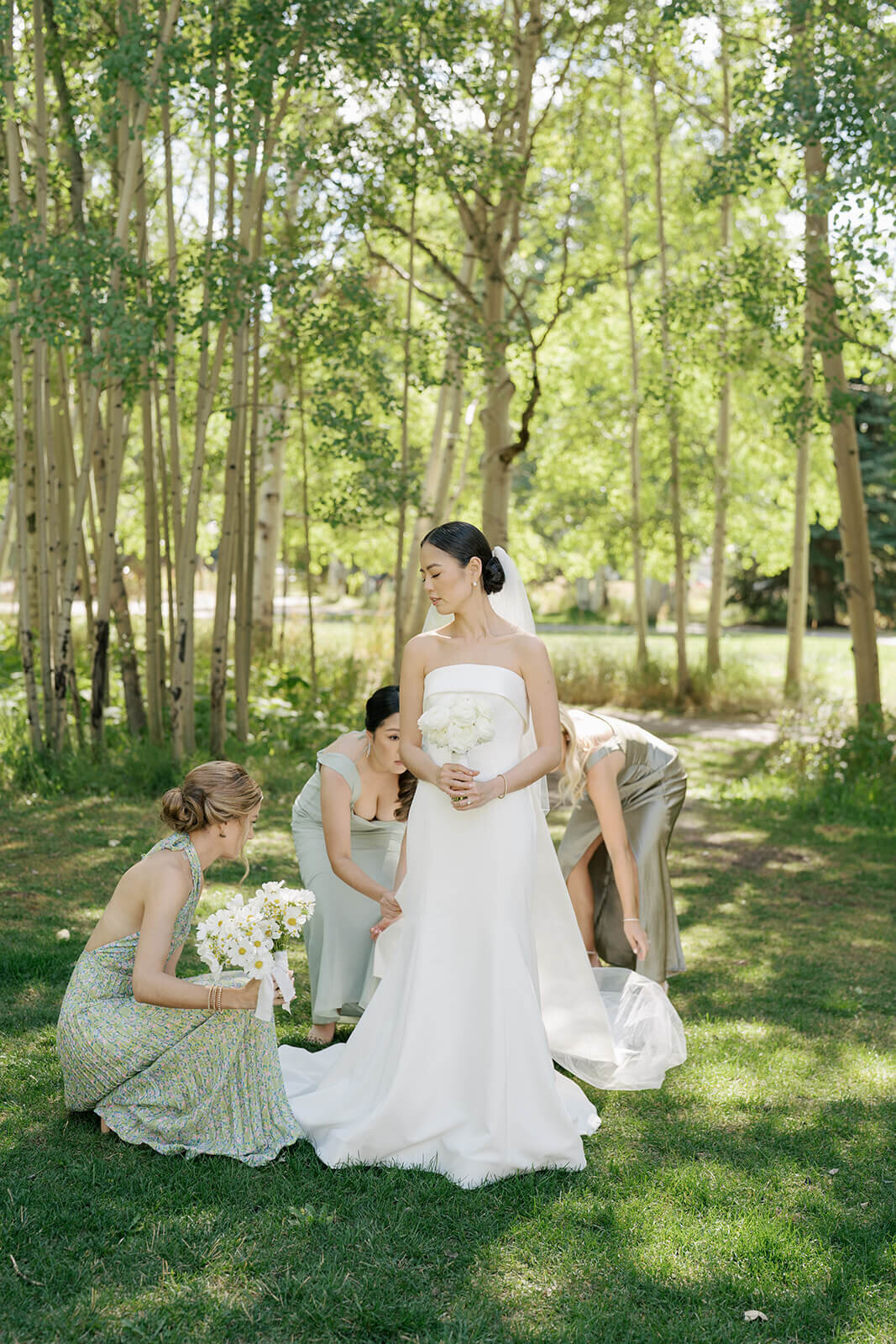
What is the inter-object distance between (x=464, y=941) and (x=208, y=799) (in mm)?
860

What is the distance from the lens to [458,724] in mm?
3395

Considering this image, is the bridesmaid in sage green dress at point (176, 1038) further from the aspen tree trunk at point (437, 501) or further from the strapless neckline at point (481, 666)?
the aspen tree trunk at point (437, 501)

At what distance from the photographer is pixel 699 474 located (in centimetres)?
1564

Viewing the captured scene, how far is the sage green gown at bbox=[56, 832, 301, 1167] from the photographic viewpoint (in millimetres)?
3336

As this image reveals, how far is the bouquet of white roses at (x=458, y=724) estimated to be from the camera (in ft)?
11.1

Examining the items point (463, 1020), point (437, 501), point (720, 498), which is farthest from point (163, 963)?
point (720, 498)

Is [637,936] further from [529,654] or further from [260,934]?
[260,934]

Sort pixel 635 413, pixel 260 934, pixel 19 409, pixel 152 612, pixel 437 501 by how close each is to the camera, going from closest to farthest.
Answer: pixel 260 934, pixel 19 409, pixel 152 612, pixel 437 501, pixel 635 413

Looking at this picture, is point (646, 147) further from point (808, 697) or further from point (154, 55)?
point (154, 55)

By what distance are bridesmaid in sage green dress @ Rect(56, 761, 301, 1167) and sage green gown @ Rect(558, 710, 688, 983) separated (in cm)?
178

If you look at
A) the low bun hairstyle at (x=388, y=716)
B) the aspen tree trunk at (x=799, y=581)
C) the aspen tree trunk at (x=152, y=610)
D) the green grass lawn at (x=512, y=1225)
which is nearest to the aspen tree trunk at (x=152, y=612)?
the aspen tree trunk at (x=152, y=610)

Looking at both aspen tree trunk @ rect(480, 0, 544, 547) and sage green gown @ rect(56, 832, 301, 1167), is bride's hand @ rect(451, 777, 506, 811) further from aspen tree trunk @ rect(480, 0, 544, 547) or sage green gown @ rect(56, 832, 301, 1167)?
aspen tree trunk @ rect(480, 0, 544, 547)

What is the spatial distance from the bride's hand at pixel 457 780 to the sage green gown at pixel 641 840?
1.33 m

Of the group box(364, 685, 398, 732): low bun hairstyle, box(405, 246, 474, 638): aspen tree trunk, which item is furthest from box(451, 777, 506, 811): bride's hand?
box(405, 246, 474, 638): aspen tree trunk
